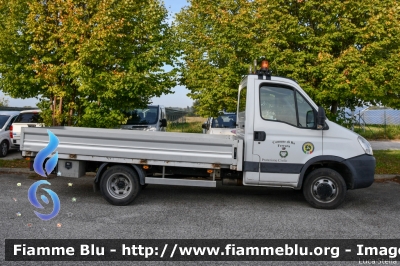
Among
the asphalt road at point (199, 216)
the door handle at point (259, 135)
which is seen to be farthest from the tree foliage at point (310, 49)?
the door handle at point (259, 135)

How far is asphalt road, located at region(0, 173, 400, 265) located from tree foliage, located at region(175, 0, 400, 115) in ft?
10.4

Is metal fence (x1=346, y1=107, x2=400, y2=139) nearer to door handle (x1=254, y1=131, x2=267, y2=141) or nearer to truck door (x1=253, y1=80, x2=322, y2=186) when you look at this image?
truck door (x1=253, y1=80, x2=322, y2=186)

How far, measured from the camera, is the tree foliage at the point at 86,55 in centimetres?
1037

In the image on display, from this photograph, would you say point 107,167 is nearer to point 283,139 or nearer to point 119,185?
point 119,185

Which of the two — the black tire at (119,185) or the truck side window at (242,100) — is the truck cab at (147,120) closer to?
the truck side window at (242,100)

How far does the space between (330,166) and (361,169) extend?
564 millimetres

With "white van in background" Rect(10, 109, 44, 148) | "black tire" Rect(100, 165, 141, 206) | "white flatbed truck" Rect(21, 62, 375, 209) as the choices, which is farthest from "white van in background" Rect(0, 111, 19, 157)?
"black tire" Rect(100, 165, 141, 206)

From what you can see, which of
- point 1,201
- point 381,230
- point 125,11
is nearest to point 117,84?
point 125,11

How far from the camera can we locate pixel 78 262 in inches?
184

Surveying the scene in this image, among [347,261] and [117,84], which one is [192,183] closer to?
[347,261]

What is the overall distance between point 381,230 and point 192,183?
3193mm

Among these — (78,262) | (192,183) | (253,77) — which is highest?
(253,77)

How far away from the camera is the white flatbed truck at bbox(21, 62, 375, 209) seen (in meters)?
7.03

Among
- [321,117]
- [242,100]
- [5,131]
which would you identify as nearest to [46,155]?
[242,100]
